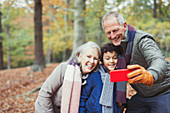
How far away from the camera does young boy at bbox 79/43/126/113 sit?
2031 millimetres

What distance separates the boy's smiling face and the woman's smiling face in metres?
0.16

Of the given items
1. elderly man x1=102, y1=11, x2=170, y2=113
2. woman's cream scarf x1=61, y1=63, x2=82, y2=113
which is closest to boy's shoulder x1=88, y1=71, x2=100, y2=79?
woman's cream scarf x1=61, y1=63, x2=82, y2=113

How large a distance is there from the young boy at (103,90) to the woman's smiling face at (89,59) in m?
0.11

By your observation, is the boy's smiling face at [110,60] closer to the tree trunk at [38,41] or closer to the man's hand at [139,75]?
the man's hand at [139,75]

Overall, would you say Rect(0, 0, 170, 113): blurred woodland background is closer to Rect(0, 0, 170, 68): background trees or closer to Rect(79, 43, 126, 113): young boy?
Rect(0, 0, 170, 68): background trees

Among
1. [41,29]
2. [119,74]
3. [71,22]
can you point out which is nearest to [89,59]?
[119,74]

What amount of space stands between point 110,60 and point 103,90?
465 millimetres

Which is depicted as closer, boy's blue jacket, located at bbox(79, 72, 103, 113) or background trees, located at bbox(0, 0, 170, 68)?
boy's blue jacket, located at bbox(79, 72, 103, 113)

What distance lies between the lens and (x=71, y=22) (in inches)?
657

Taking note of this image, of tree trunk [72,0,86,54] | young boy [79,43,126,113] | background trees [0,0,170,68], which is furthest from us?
tree trunk [72,0,86,54]

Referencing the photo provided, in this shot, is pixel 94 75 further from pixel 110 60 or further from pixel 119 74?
pixel 119 74

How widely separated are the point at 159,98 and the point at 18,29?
19570 mm

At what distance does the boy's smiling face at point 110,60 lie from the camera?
2205 millimetres

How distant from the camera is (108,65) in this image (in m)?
2.22
